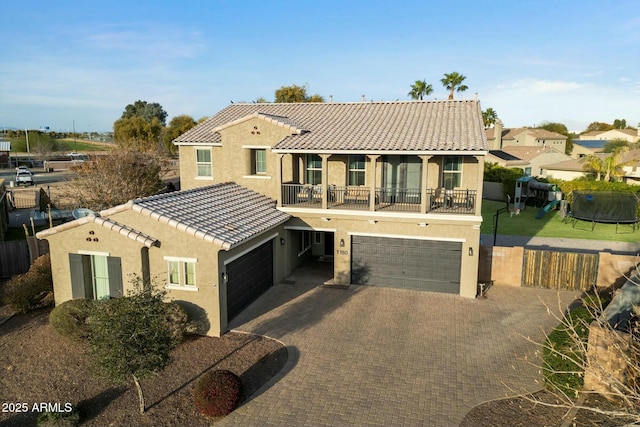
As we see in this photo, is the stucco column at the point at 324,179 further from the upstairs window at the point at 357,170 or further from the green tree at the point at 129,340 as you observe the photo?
the green tree at the point at 129,340

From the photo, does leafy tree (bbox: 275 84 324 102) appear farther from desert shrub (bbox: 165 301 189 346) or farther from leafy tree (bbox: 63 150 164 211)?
desert shrub (bbox: 165 301 189 346)

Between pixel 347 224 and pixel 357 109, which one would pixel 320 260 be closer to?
pixel 347 224

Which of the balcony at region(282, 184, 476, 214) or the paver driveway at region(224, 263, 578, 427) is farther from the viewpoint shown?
the balcony at region(282, 184, 476, 214)

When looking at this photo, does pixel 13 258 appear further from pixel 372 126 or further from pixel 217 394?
pixel 372 126

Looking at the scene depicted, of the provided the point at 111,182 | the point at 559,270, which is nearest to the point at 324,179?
the point at 559,270

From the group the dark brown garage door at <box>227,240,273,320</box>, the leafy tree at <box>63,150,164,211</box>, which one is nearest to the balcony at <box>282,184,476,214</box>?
the dark brown garage door at <box>227,240,273,320</box>

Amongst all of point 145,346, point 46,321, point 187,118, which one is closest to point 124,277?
point 46,321

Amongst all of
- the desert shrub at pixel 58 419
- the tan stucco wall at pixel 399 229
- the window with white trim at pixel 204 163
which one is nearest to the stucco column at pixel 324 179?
the tan stucco wall at pixel 399 229
